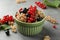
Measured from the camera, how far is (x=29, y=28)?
807 millimetres

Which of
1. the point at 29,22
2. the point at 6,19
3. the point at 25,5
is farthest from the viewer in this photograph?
the point at 25,5

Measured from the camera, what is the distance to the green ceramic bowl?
2.62 ft

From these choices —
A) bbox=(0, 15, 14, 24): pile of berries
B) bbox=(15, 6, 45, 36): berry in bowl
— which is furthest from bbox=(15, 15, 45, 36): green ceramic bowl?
bbox=(0, 15, 14, 24): pile of berries

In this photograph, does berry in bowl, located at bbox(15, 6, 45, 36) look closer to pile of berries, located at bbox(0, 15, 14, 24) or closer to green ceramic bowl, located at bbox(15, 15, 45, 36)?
green ceramic bowl, located at bbox(15, 15, 45, 36)

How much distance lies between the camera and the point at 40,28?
0.84 metres

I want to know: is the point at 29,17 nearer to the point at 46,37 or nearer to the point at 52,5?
the point at 46,37

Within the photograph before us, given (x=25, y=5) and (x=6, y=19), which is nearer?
(x=6, y=19)

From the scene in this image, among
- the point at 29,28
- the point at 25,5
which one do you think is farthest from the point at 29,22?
the point at 25,5

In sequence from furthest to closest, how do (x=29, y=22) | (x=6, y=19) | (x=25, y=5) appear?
(x=25, y=5) < (x=6, y=19) < (x=29, y=22)

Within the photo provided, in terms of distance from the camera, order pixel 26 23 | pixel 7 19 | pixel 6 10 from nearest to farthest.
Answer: pixel 26 23 → pixel 7 19 → pixel 6 10

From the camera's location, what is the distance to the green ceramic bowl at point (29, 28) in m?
0.80

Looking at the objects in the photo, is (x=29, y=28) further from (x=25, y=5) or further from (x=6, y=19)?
(x=25, y=5)

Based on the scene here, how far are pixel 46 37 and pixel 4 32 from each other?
0.24m

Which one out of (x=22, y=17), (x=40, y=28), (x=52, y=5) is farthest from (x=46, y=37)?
(x=52, y=5)
